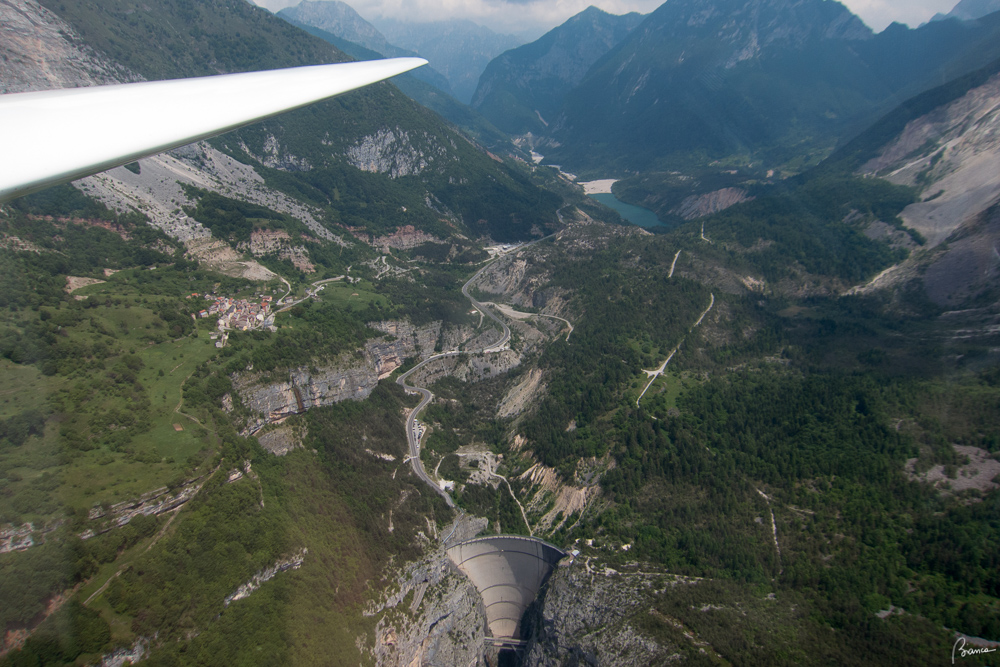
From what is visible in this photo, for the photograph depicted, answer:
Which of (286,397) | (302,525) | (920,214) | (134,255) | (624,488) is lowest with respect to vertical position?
(624,488)

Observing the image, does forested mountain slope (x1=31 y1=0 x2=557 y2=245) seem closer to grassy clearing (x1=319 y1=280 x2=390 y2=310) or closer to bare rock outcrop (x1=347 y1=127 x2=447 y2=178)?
bare rock outcrop (x1=347 y1=127 x2=447 y2=178)

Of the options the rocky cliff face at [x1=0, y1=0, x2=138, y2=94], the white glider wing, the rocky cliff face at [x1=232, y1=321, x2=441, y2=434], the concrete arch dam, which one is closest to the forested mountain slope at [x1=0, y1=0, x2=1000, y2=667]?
the rocky cliff face at [x1=232, y1=321, x2=441, y2=434]

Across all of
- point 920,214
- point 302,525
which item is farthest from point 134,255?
point 920,214

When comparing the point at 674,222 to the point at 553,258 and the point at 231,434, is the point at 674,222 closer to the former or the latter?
the point at 553,258

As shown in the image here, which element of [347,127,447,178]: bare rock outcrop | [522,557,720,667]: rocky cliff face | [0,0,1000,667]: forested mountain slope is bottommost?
[522,557,720,667]: rocky cliff face

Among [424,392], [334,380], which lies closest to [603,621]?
[334,380]

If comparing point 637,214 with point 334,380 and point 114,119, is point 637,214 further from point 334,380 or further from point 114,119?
point 114,119

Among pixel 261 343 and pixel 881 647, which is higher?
pixel 261 343
